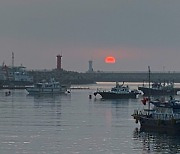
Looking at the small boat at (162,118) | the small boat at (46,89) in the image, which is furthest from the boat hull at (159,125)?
the small boat at (46,89)

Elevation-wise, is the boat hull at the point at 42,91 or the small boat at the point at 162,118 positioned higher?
the boat hull at the point at 42,91

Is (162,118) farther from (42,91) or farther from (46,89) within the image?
(46,89)

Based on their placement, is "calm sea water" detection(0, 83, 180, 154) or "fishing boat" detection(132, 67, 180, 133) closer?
"calm sea water" detection(0, 83, 180, 154)

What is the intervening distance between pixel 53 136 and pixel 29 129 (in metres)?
4.71

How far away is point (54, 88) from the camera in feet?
452

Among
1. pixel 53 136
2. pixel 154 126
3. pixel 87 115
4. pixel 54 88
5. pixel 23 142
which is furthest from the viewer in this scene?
pixel 54 88

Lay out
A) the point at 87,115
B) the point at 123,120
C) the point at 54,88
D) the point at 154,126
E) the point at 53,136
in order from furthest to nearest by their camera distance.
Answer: the point at 54,88, the point at 87,115, the point at 123,120, the point at 154,126, the point at 53,136

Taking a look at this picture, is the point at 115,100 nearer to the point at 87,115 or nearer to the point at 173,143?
the point at 87,115

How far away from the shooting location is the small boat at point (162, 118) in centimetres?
5409

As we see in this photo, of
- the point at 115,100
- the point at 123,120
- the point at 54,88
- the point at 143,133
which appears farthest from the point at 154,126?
the point at 54,88

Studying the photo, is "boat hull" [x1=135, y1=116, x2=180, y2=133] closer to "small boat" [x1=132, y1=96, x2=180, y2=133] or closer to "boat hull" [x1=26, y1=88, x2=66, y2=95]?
"small boat" [x1=132, y1=96, x2=180, y2=133]

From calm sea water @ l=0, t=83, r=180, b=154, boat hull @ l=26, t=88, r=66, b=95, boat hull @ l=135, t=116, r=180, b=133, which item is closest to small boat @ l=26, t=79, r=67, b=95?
boat hull @ l=26, t=88, r=66, b=95

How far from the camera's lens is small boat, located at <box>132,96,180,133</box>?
177 feet

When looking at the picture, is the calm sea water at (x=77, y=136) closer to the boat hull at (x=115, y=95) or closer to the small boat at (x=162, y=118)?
the small boat at (x=162, y=118)
